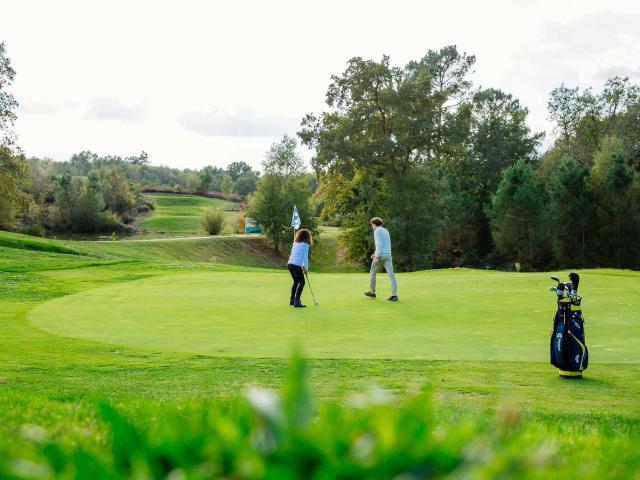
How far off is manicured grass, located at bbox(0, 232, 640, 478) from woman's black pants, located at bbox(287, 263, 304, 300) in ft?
1.32

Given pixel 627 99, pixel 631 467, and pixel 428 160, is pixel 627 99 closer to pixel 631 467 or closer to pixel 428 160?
pixel 428 160

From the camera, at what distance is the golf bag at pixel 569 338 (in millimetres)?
9156

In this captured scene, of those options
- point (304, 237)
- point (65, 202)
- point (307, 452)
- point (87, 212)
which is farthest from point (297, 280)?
point (65, 202)

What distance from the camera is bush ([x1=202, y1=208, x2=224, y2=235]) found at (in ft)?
263

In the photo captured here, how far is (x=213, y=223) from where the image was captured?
8012 centimetres

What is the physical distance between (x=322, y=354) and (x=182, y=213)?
101m

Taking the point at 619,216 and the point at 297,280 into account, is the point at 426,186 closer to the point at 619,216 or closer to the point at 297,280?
the point at 619,216

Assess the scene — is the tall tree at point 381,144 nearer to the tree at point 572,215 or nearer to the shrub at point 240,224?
the tree at point 572,215

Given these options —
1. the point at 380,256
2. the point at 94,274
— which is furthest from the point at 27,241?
the point at 380,256

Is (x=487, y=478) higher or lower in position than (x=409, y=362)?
higher

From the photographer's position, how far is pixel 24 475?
1.47m

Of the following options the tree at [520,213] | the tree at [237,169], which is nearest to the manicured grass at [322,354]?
the tree at [520,213]

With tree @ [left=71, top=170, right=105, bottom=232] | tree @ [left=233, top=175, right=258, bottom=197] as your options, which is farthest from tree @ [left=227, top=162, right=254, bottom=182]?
tree @ [left=71, top=170, right=105, bottom=232]

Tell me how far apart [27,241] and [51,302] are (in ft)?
64.3
